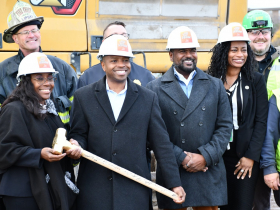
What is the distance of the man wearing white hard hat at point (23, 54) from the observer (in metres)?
3.30

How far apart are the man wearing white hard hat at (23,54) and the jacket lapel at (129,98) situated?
615mm

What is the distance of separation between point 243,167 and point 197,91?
0.74 m

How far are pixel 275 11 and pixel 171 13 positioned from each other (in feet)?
5.89

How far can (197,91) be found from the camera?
3189mm

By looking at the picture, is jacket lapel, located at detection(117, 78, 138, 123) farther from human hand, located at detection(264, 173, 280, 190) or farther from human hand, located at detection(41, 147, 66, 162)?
human hand, located at detection(264, 173, 280, 190)

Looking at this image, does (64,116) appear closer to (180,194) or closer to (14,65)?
(14,65)

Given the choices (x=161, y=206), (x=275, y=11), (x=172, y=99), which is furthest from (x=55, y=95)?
(x=275, y=11)

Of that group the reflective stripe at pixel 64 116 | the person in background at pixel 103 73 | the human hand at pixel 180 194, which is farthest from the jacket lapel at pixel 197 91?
the reflective stripe at pixel 64 116

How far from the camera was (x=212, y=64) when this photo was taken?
3.58 metres

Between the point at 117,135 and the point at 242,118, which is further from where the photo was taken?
the point at 242,118

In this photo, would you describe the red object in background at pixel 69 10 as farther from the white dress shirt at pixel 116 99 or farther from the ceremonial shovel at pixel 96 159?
the ceremonial shovel at pixel 96 159

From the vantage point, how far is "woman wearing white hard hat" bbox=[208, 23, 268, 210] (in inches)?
131

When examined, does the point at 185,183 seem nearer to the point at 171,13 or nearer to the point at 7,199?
the point at 7,199

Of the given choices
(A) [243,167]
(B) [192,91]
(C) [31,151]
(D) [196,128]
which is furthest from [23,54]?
(A) [243,167]
